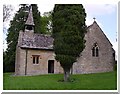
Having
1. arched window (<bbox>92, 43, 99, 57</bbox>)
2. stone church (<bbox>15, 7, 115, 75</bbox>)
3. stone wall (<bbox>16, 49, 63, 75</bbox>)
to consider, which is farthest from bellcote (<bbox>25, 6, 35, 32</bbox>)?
arched window (<bbox>92, 43, 99, 57</bbox>)

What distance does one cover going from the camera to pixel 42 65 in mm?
7250

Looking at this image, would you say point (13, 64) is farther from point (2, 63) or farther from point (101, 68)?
point (101, 68)

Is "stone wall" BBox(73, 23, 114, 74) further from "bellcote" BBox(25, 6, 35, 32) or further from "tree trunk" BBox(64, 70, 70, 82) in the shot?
"bellcote" BBox(25, 6, 35, 32)

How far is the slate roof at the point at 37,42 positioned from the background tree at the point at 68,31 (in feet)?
0.76

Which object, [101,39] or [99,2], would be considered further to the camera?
[101,39]

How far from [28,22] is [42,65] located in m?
1.18

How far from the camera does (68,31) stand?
707 centimetres

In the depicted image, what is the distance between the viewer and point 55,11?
7125 mm

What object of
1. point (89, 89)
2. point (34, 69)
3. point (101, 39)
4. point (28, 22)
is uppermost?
point (28, 22)

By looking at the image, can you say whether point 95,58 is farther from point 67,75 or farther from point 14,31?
point 14,31

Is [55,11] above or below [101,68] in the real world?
above

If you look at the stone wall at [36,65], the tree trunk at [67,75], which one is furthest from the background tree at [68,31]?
the stone wall at [36,65]

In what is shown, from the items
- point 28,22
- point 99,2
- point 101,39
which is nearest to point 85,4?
point 99,2

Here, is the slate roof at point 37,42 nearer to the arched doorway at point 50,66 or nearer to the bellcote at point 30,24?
the bellcote at point 30,24
